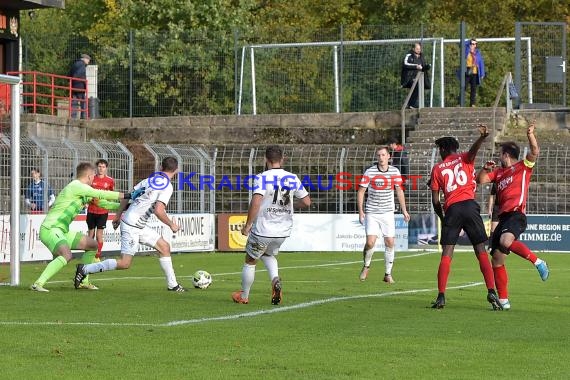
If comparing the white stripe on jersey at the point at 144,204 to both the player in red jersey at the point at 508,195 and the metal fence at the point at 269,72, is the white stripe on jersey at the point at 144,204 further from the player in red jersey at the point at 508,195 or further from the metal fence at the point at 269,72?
the metal fence at the point at 269,72

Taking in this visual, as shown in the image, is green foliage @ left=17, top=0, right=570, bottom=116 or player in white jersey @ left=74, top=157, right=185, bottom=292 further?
green foliage @ left=17, top=0, right=570, bottom=116

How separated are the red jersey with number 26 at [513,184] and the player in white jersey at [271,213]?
2297mm

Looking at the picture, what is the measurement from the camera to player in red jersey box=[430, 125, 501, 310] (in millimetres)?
14570

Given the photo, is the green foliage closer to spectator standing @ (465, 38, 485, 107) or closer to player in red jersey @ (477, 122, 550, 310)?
spectator standing @ (465, 38, 485, 107)

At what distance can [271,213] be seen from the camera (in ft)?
48.5

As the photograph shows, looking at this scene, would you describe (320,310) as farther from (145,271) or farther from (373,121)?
(373,121)

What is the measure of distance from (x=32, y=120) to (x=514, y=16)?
3037 cm

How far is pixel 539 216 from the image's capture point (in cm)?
3081

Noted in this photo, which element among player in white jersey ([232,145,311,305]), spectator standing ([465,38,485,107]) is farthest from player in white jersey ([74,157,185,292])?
spectator standing ([465,38,485,107])

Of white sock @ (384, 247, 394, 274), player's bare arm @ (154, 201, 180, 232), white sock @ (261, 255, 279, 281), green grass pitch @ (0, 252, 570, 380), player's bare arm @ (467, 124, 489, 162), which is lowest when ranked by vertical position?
green grass pitch @ (0, 252, 570, 380)

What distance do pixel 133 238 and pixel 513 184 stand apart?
5089 millimetres

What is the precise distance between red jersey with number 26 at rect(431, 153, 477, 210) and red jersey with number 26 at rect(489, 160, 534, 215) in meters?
0.50

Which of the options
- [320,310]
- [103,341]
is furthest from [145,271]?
[103,341]

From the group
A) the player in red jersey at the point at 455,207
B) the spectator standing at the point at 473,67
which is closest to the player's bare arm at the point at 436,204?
the player in red jersey at the point at 455,207
